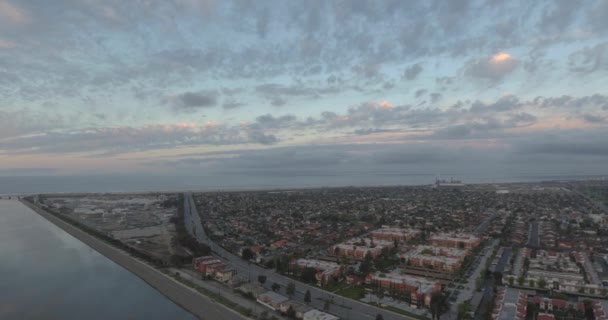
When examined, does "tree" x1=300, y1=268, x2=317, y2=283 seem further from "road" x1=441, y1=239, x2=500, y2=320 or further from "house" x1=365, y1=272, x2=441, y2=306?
"road" x1=441, y1=239, x2=500, y2=320

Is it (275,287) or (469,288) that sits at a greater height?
(275,287)

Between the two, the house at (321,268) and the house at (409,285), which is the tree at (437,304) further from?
the house at (321,268)

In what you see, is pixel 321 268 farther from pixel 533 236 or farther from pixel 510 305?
pixel 533 236

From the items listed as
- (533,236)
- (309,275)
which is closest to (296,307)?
(309,275)

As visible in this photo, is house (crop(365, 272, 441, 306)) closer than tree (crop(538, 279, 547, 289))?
Yes

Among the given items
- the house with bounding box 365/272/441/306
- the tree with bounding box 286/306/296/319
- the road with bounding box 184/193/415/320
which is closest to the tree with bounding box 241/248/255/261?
the road with bounding box 184/193/415/320

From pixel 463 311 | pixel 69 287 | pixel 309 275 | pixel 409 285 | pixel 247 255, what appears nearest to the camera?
pixel 463 311

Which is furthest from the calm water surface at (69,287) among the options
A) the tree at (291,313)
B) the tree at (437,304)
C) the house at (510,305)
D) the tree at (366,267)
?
the house at (510,305)
